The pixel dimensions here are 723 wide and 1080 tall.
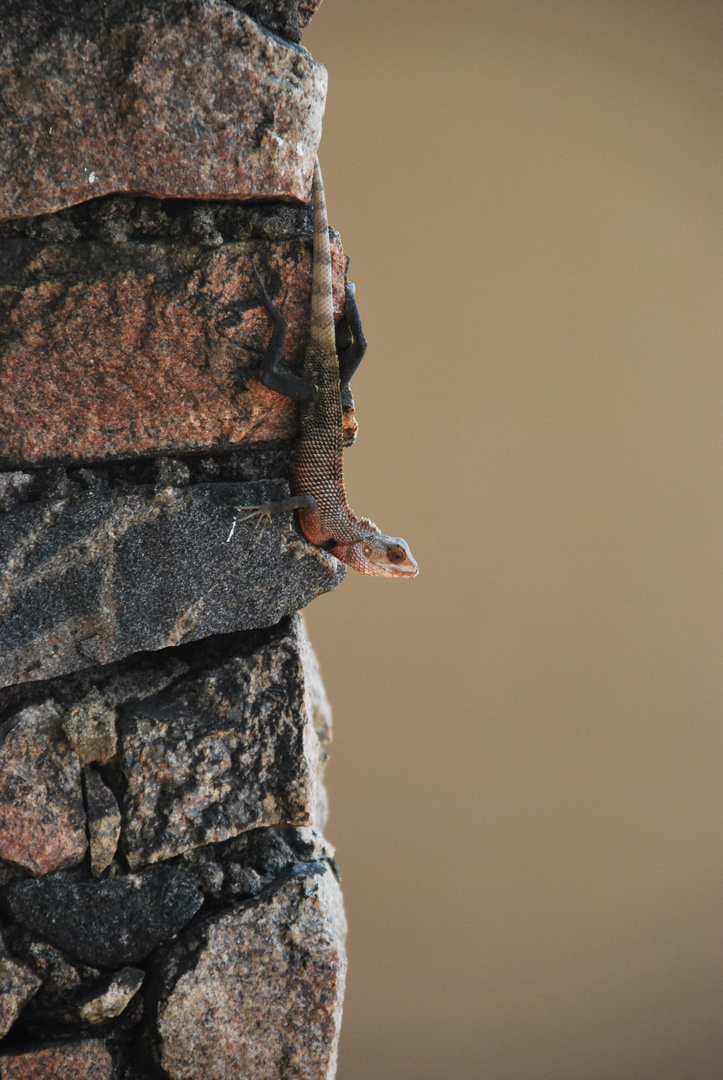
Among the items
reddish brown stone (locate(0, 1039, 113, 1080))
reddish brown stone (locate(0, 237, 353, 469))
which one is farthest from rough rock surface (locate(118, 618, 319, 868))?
reddish brown stone (locate(0, 237, 353, 469))

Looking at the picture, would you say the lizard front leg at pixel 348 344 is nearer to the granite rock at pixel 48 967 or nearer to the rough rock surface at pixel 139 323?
the rough rock surface at pixel 139 323

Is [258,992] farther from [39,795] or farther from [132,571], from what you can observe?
[132,571]

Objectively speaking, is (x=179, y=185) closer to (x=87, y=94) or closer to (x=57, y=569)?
(x=87, y=94)

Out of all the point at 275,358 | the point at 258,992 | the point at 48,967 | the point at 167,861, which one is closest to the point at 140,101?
the point at 275,358

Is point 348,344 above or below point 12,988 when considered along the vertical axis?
A: above

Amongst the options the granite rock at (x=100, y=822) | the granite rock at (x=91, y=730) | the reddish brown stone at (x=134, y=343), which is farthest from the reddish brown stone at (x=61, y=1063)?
the reddish brown stone at (x=134, y=343)

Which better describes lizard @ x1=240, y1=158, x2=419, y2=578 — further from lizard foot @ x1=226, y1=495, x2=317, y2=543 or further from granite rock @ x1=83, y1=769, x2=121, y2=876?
granite rock @ x1=83, y1=769, x2=121, y2=876
